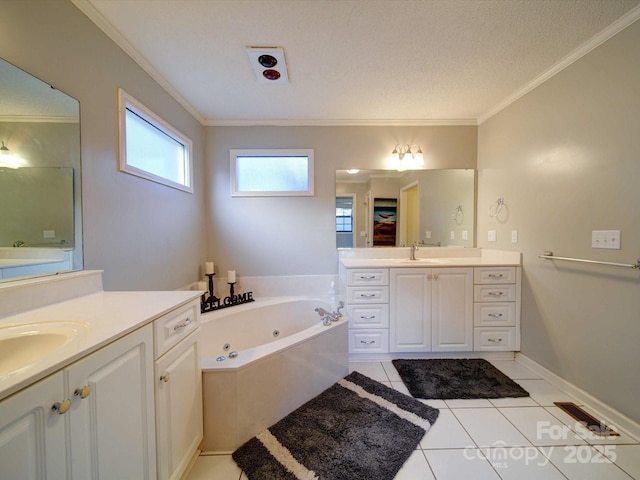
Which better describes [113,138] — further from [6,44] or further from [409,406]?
[409,406]

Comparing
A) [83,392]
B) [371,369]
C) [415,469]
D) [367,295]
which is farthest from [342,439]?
[83,392]

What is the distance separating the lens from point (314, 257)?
8.66 feet

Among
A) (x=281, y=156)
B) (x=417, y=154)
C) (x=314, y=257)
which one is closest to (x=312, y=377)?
(x=314, y=257)

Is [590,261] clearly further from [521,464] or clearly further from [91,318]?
[91,318]

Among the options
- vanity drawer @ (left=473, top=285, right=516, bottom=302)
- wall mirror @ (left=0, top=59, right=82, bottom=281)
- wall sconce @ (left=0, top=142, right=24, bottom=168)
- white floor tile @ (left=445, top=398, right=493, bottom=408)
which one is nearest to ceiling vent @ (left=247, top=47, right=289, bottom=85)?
wall mirror @ (left=0, top=59, right=82, bottom=281)

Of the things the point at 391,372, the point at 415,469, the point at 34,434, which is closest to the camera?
the point at 34,434

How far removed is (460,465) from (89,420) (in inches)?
62.8

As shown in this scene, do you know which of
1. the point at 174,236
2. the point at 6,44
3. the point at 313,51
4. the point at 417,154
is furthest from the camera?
the point at 417,154

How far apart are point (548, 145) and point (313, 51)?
1876mm

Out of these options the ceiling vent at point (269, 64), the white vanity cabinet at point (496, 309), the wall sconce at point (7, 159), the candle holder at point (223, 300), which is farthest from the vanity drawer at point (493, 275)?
the wall sconce at point (7, 159)

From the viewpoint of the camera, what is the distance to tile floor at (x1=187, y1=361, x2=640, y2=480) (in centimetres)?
116

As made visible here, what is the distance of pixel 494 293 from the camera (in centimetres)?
209

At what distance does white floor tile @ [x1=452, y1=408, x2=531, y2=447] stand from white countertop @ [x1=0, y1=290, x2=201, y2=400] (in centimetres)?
177

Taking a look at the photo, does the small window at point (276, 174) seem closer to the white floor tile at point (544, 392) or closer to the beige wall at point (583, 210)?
the beige wall at point (583, 210)
